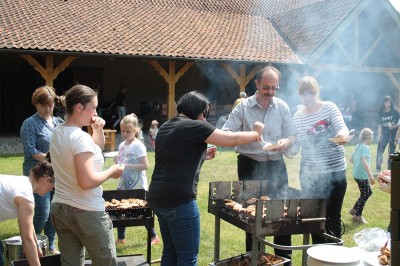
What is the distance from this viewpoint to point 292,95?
16.8m

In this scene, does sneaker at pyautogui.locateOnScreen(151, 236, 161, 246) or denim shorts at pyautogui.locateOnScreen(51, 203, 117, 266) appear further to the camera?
sneaker at pyautogui.locateOnScreen(151, 236, 161, 246)

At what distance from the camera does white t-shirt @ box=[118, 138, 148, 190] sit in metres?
4.94

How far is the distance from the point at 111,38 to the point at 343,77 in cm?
1008

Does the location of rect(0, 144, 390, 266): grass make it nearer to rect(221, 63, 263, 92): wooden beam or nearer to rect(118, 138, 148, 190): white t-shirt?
rect(118, 138, 148, 190): white t-shirt

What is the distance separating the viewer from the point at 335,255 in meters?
2.83

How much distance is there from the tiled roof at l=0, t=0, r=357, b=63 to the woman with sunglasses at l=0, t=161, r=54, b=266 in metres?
10.4

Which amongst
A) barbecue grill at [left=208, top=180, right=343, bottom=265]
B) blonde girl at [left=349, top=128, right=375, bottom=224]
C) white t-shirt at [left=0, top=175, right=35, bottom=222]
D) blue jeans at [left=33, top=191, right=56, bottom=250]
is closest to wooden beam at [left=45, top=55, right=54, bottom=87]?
blue jeans at [left=33, top=191, right=56, bottom=250]

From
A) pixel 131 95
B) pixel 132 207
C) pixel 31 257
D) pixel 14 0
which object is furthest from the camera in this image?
pixel 131 95

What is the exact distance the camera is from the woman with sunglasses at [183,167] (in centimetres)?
316

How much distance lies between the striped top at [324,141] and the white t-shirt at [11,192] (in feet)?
8.19

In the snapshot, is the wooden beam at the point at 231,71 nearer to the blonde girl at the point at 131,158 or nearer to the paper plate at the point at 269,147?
the blonde girl at the point at 131,158

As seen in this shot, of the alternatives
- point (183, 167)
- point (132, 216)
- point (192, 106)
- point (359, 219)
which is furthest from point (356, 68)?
point (183, 167)

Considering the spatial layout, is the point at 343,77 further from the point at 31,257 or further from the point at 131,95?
the point at 31,257

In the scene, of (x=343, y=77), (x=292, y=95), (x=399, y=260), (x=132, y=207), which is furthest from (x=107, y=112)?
(x=399, y=260)
